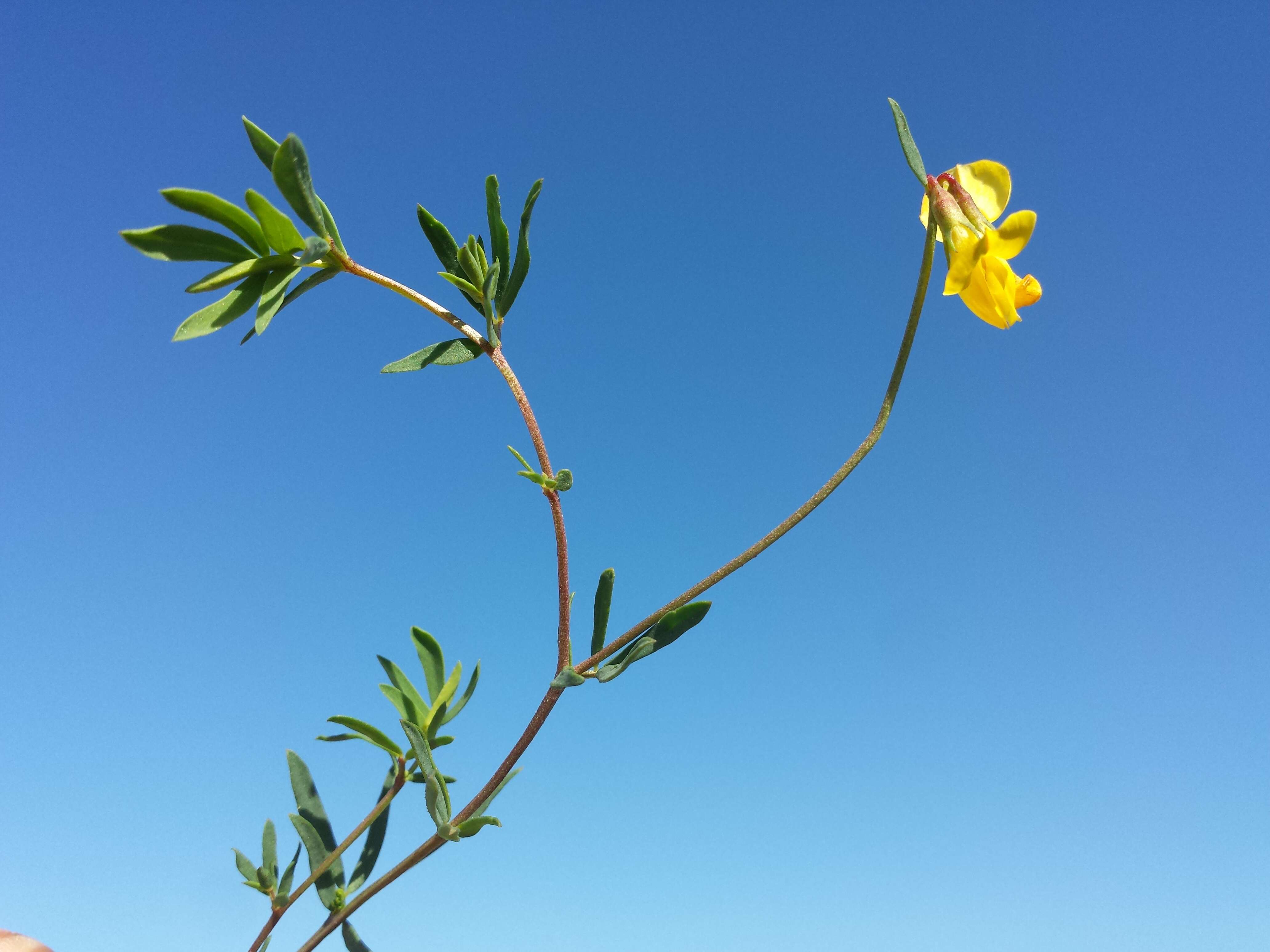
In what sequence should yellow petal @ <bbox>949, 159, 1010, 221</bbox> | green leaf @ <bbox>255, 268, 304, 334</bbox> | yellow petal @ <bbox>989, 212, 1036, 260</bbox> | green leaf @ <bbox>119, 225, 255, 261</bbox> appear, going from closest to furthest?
green leaf @ <bbox>119, 225, 255, 261</bbox> < green leaf @ <bbox>255, 268, 304, 334</bbox> < yellow petal @ <bbox>989, 212, 1036, 260</bbox> < yellow petal @ <bbox>949, 159, 1010, 221</bbox>

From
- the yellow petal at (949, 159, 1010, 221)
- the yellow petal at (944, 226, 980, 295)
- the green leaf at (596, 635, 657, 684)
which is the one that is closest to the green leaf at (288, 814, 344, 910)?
the green leaf at (596, 635, 657, 684)

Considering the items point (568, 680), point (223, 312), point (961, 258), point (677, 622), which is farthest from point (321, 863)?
point (961, 258)

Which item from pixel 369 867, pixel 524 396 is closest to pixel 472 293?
pixel 524 396

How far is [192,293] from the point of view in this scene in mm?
1208

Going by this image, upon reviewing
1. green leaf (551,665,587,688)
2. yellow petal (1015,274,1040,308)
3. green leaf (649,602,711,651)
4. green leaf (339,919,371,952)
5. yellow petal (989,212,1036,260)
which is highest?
yellow petal (989,212,1036,260)

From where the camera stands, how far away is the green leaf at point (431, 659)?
1.53 metres

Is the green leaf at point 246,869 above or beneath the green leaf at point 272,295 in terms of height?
beneath

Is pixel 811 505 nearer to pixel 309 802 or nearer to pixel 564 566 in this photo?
pixel 564 566

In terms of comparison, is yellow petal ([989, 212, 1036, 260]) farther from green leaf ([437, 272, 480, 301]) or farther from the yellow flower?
green leaf ([437, 272, 480, 301])

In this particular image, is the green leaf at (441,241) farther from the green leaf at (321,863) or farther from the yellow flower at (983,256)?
the green leaf at (321,863)

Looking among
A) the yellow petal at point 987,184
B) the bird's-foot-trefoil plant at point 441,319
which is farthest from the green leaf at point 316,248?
the yellow petal at point 987,184

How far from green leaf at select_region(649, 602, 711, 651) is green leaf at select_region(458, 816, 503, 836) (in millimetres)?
342

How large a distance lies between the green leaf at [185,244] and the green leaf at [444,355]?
293 millimetres

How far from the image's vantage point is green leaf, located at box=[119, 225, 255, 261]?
117 centimetres
